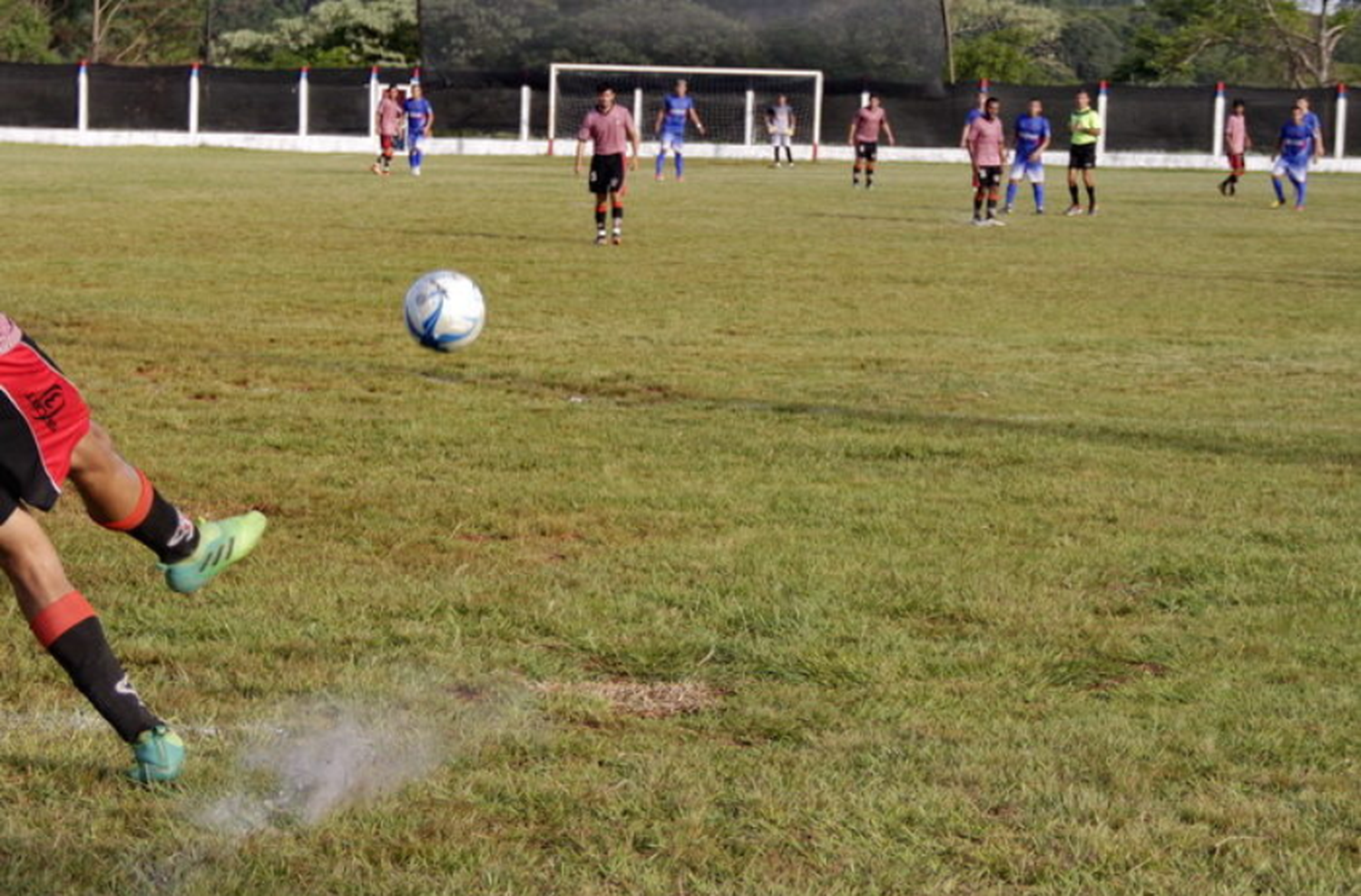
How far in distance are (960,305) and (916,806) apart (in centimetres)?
1310

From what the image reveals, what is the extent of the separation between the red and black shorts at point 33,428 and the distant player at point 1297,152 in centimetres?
3202

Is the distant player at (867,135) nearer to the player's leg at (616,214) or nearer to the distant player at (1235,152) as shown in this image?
the distant player at (1235,152)

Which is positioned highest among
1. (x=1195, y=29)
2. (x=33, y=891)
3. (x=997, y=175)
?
(x=1195, y=29)

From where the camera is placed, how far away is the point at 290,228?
23156mm

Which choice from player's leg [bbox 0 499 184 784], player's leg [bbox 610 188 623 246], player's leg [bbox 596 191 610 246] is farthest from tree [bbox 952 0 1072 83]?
player's leg [bbox 0 499 184 784]

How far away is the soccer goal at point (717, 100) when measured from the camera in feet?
176

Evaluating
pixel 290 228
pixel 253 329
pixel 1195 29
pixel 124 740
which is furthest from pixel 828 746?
pixel 1195 29

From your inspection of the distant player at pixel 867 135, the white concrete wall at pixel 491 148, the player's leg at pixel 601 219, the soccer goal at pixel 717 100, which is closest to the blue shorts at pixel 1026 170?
the distant player at pixel 867 135

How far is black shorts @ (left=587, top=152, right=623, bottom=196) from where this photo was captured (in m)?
23.2

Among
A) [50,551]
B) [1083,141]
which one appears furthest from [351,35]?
[50,551]

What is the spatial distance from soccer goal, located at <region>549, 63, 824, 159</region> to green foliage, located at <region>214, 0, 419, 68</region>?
2313cm

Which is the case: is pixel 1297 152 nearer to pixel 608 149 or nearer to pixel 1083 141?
pixel 1083 141

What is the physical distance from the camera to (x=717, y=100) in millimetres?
54375

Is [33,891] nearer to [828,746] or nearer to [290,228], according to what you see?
[828,746]
